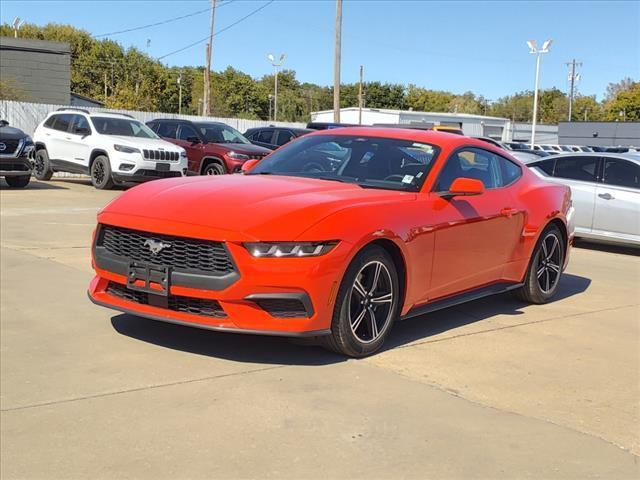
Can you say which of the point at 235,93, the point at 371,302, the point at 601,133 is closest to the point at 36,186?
the point at 371,302

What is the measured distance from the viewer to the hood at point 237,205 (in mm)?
4422

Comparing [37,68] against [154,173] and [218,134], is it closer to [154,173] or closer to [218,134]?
[218,134]

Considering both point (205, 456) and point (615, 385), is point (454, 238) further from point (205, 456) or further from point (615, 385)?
point (205, 456)

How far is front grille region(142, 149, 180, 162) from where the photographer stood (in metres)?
16.3

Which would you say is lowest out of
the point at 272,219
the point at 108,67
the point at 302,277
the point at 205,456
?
the point at 205,456

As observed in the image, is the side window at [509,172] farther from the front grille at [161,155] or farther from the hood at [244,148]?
the hood at [244,148]

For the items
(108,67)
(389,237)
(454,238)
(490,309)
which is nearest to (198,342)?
(389,237)

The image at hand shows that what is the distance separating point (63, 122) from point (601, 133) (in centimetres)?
5234

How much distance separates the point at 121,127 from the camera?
17406 mm

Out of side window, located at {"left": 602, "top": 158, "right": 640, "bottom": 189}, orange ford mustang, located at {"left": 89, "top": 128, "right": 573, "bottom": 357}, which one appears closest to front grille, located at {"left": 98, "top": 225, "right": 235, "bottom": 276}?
orange ford mustang, located at {"left": 89, "top": 128, "right": 573, "bottom": 357}

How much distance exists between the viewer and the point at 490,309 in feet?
A: 21.7

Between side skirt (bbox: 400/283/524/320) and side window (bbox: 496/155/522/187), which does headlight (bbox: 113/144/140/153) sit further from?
side skirt (bbox: 400/283/524/320)

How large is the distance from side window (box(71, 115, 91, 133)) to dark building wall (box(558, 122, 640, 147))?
49.7m

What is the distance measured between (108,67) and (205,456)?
7722 centimetres
